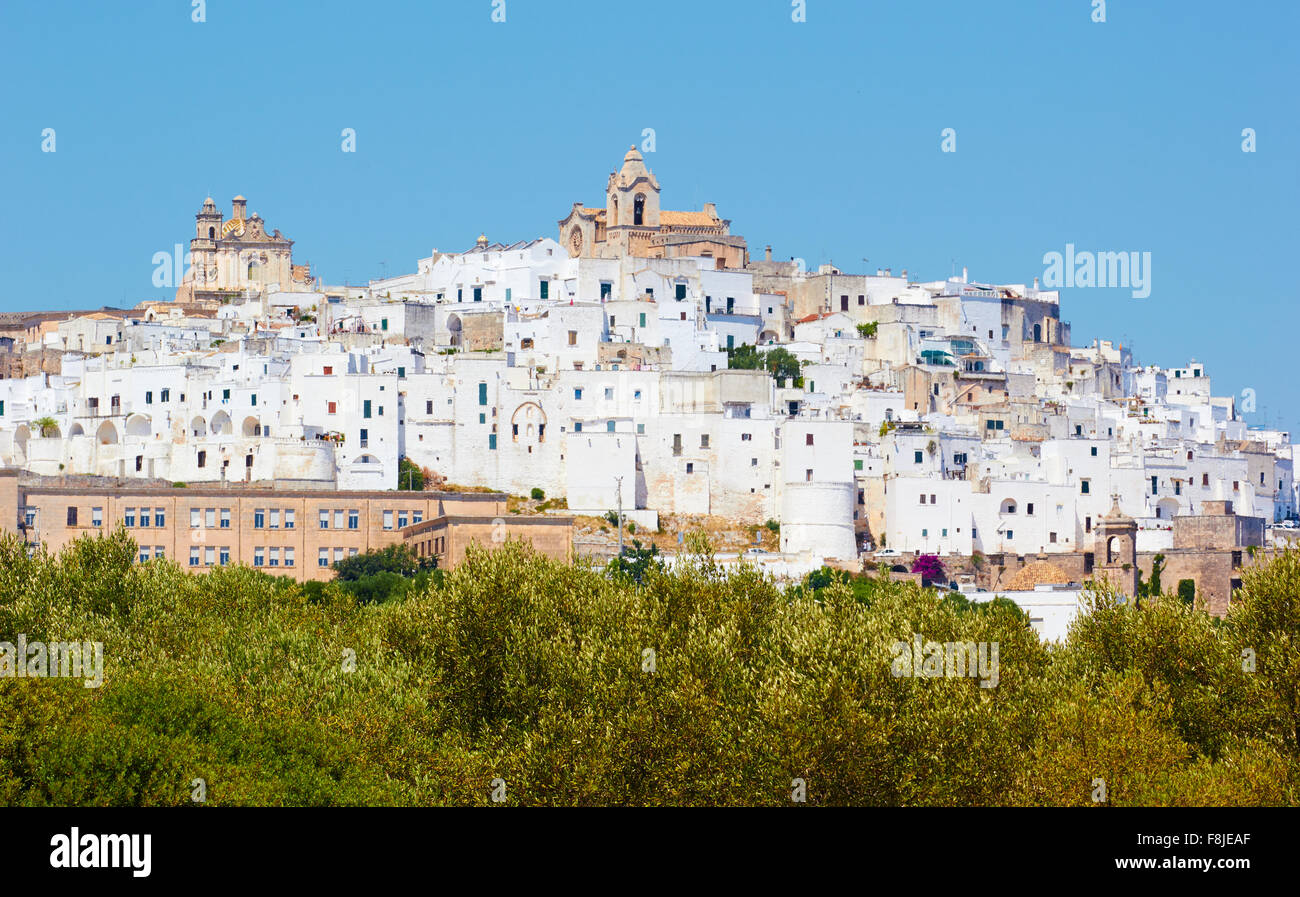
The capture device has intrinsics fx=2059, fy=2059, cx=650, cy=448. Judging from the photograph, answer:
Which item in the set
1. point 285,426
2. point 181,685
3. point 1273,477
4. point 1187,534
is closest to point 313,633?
point 181,685

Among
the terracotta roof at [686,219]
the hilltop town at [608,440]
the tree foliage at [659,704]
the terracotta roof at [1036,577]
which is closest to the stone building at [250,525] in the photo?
the hilltop town at [608,440]

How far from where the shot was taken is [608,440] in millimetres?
78062

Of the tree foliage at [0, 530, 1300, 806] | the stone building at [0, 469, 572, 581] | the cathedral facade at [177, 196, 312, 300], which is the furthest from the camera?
the cathedral facade at [177, 196, 312, 300]

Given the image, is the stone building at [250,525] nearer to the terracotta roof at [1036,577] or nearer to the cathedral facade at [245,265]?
the terracotta roof at [1036,577]

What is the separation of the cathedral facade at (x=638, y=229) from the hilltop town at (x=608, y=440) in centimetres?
392

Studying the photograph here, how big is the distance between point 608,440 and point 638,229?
27256 mm

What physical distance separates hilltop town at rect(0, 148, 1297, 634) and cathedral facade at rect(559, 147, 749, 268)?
3916mm

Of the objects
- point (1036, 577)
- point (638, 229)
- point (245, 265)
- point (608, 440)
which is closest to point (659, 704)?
point (1036, 577)

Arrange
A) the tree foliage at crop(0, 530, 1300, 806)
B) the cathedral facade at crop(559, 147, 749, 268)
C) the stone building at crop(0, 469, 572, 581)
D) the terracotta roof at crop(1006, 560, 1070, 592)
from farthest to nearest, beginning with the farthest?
1. the cathedral facade at crop(559, 147, 749, 268)
2. the stone building at crop(0, 469, 572, 581)
3. the terracotta roof at crop(1006, 560, 1070, 592)
4. the tree foliage at crop(0, 530, 1300, 806)

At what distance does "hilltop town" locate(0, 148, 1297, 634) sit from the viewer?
73.9 meters

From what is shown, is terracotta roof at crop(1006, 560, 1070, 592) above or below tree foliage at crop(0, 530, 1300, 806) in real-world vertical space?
above

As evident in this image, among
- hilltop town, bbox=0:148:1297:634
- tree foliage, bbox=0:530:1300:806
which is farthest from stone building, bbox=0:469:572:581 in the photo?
tree foliage, bbox=0:530:1300:806

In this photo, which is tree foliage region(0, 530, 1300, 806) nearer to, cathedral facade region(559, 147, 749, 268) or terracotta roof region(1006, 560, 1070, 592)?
terracotta roof region(1006, 560, 1070, 592)

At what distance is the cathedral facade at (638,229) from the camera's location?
102062 mm
